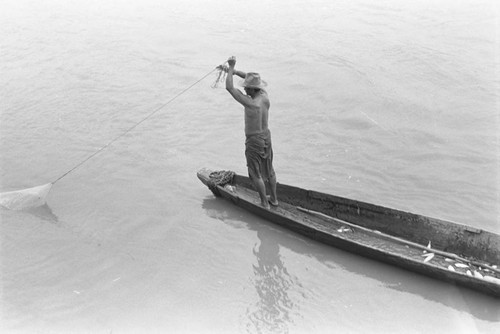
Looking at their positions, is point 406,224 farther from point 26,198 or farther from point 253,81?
point 26,198

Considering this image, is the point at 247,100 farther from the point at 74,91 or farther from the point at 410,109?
the point at 74,91

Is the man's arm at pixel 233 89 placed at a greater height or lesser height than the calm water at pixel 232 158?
greater

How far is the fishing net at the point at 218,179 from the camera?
812cm

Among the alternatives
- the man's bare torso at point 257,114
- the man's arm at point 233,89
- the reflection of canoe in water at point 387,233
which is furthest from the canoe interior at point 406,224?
the man's arm at point 233,89

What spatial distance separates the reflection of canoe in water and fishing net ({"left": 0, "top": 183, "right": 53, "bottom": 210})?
2.58m

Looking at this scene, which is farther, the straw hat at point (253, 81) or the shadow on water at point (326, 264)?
the straw hat at point (253, 81)

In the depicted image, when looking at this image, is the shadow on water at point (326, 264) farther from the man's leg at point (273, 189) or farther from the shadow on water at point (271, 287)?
the man's leg at point (273, 189)

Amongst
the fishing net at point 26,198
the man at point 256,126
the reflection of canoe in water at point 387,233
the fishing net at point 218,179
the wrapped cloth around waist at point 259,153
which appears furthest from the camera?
the fishing net at point 26,198

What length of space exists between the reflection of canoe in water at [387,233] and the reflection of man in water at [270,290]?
0.46m

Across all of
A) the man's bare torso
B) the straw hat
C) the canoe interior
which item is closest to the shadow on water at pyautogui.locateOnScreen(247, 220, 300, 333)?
the canoe interior

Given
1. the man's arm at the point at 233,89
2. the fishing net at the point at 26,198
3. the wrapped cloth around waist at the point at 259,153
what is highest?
the man's arm at the point at 233,89

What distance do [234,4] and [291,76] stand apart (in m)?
7.05

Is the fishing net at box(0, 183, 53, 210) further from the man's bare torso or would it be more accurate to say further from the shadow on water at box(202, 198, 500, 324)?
the man's bare torso

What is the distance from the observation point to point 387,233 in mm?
7148
